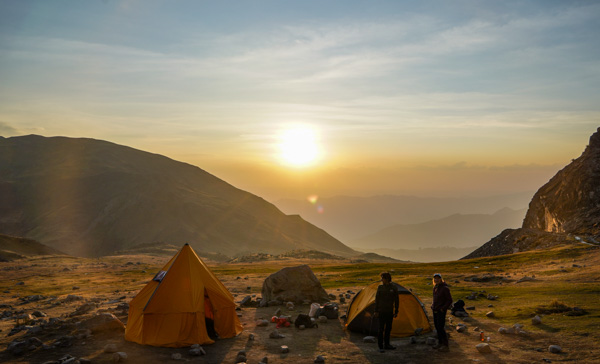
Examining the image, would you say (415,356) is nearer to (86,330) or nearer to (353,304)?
(353,304)

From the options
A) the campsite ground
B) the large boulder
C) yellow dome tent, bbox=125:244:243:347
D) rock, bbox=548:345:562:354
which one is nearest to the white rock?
the campsite ground

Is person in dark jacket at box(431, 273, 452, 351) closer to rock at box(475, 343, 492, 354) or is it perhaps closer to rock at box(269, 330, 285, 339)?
rock at box(475, 343, 492, 354)

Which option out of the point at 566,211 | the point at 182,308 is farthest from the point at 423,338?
the point at 566,211

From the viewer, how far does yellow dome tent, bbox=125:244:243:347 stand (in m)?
18.6

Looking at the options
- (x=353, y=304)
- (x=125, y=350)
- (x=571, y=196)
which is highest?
(x=571, y=196)

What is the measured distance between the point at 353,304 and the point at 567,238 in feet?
176

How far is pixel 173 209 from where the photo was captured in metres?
191

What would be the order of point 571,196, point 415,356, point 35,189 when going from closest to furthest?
1. point 415,356
2. point 571,196
3. point 35,189

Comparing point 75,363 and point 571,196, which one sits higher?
point 571,196

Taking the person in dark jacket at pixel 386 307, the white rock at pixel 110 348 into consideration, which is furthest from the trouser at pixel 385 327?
the white rock at pixel 110 348

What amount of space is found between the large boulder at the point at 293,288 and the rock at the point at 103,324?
10.3 meters

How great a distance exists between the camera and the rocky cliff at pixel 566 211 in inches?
2618

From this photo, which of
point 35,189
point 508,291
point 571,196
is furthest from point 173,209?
point 508,291

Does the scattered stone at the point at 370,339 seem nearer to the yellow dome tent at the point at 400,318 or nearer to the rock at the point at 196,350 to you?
the yellow dome tent at the point at 400,318
